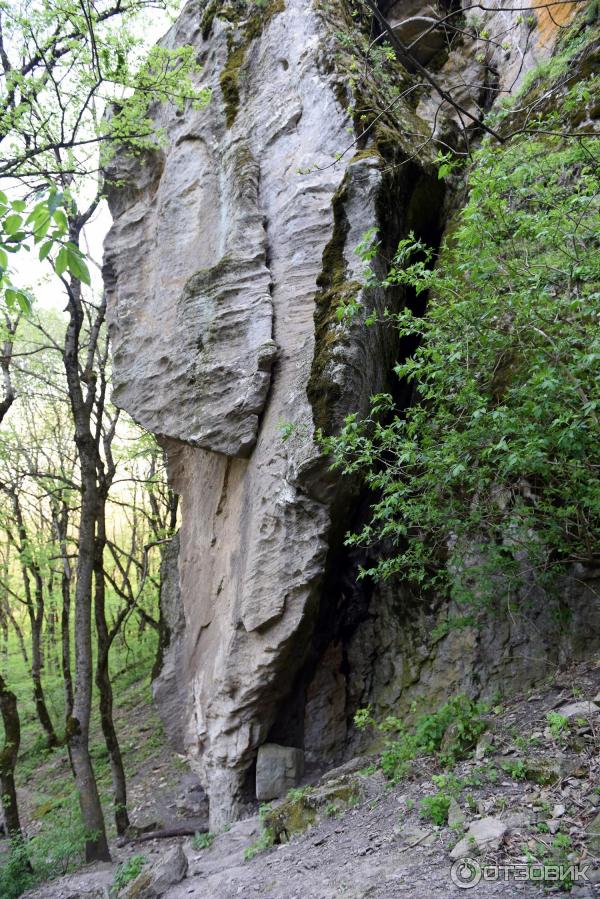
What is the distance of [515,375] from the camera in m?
5.08

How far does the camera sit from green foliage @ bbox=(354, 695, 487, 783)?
16.8ft

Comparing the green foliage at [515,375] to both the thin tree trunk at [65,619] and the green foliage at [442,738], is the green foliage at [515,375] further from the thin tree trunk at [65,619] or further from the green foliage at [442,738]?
the thin tree trunk at [65,619]

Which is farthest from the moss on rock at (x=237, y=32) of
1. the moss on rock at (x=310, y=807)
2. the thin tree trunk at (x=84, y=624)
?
the moss on rock at (x=310, y=807)

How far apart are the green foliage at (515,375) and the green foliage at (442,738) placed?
1.01m

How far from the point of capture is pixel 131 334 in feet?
34.1

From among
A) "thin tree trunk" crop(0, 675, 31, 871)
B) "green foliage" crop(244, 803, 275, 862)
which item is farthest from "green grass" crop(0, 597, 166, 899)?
"green foliage" crop(244, 803, 275, 862)

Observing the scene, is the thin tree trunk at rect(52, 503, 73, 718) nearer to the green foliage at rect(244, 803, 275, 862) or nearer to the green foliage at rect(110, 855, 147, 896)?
the green foliage at rect(110, 855, 147, 896)

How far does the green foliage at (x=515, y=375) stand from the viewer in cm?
425

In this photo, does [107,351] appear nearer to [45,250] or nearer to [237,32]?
[237,32]

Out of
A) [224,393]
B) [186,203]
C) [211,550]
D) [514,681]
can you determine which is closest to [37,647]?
[211,550]

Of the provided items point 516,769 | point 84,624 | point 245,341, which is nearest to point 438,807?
point 516,769

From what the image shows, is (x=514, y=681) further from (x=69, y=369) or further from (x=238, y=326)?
(x=69, y=369)

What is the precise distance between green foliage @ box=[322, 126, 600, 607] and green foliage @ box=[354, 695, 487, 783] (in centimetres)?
101

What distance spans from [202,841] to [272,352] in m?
6.47
